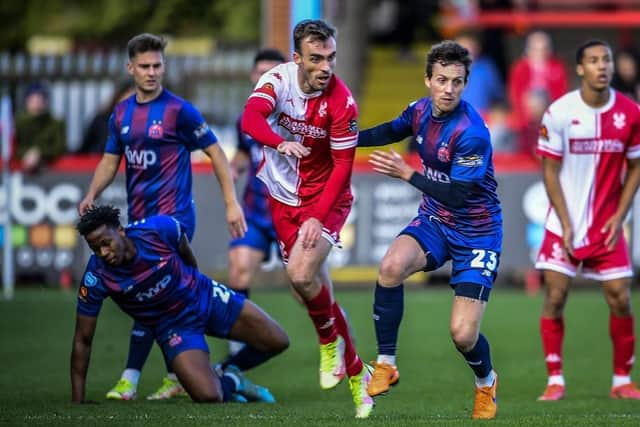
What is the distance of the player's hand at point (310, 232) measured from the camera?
9336mm

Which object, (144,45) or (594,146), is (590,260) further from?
(144,45)

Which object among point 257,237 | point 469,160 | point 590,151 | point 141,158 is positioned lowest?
point 257,237

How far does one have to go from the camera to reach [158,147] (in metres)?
10.5

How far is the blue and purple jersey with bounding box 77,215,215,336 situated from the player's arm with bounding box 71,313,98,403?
0.27 feet

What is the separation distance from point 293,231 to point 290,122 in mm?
806

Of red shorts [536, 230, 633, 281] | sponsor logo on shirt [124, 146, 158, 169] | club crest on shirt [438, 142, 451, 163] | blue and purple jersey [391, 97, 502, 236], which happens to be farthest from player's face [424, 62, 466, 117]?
sponsor logo on shirt [124, 146, 158, 169]

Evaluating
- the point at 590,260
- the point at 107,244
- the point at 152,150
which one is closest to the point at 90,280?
the point at 107,244

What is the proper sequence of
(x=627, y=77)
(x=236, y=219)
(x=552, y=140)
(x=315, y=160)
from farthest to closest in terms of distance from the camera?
(x=627, y=77) → (x=552, y=140) → (x=236, y=219) → (x=315, y=160)

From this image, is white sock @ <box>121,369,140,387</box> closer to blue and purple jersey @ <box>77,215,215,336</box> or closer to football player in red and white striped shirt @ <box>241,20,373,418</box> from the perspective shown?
blue and purple jersey @ <box>77,215,215,336</box>

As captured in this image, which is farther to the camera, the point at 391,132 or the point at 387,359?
the point at 391,132

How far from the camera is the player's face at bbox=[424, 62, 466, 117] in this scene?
29.6ft

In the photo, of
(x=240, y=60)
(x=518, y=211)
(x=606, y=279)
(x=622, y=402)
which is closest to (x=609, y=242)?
(x=606, y=279)

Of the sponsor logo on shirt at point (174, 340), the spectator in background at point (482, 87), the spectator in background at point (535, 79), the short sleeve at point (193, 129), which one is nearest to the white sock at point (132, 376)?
the sponsor logo on shirt at point (174, 340)

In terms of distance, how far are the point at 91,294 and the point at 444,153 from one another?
2560 millimetres
